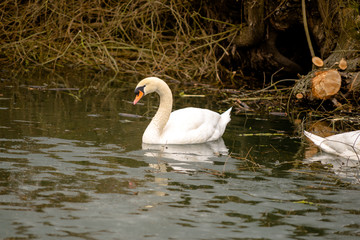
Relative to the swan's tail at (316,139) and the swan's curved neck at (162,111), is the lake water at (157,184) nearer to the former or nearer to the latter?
the swan's tail at (316,139)

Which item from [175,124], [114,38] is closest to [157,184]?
[175,124]

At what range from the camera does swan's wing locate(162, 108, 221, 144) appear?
27.5 ft

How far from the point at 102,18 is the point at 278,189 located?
11.0 metres

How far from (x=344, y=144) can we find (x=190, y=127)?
199 cm

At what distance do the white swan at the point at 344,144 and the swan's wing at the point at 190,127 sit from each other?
1.46 metres

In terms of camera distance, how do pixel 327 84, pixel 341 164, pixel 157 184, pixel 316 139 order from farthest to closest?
pixel 327 84 → pixel 316 139 → pixel 341 164 → pixel 157 184

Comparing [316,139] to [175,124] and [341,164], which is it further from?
[175,124]

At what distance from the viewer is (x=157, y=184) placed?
6.18 meters

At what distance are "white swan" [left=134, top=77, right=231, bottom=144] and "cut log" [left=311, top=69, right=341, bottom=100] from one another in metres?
2.08

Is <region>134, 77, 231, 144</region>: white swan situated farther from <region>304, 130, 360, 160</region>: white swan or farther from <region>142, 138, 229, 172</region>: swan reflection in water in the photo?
<region>304, 130, 360, 160</region>: white swan

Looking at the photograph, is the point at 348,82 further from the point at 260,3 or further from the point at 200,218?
the point at 200,218

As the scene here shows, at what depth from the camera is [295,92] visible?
35.1ft

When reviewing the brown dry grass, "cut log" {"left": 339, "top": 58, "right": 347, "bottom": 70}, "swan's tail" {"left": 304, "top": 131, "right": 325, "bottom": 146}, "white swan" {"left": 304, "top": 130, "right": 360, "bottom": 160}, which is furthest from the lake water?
the brown dry grass

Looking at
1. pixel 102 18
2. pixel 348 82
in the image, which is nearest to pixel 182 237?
pixel 348 82
